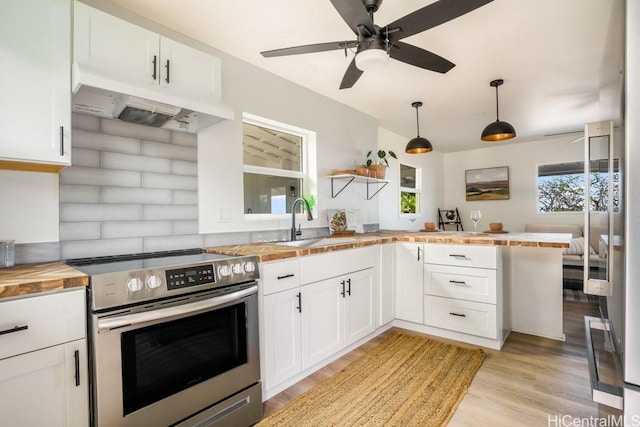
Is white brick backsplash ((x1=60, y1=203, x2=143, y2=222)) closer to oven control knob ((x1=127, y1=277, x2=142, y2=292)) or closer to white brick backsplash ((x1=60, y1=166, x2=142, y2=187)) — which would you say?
white brick backsplash ((x1=60, y1=166, x2=142, y2=187))

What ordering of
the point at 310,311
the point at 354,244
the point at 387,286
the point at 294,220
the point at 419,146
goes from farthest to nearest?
the point at 419,146 < the point at 387,286 < the point at 294,220 < the point at 354,244 < the point at 310,311

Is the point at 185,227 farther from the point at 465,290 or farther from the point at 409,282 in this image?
the point at 465,290

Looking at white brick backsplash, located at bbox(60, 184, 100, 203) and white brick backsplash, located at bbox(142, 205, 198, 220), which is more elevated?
white brick backsplash, located at bbox(60, 184, 100, 203)

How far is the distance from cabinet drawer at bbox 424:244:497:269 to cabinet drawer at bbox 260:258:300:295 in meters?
1.41

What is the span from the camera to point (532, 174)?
5.77m

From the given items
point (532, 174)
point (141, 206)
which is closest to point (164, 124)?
point (141, 206)

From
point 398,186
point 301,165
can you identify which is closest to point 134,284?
point 301,165

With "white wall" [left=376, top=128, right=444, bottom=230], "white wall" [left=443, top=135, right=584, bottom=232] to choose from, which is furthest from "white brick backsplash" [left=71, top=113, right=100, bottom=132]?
"white wall" [left=443, top=135, right=584, bottom=232]

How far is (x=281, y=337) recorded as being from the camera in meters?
1.91

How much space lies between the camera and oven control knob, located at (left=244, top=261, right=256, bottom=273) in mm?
1683

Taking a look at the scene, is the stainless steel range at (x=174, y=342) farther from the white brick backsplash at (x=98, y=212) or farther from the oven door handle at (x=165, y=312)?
the white brick backsplash at (x=98, y=212)

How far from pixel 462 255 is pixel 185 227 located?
2213 millimetres

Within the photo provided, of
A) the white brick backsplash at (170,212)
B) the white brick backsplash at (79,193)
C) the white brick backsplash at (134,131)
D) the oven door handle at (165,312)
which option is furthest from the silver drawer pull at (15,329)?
the white brick backsplash at (134,131)

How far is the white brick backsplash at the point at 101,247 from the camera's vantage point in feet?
5.49
